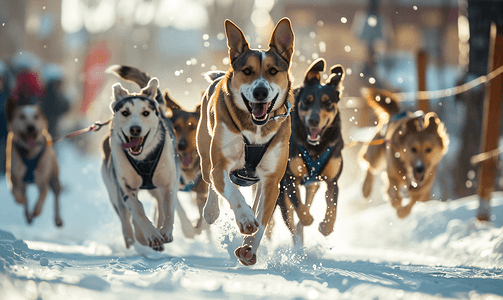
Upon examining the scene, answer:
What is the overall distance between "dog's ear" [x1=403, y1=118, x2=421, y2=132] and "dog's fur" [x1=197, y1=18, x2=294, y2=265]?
2.40 metres

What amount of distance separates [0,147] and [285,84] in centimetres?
940

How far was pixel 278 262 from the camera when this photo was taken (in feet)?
11.8

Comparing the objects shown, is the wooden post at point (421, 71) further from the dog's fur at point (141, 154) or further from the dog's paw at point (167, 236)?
the dog's paw at point (167, 236)

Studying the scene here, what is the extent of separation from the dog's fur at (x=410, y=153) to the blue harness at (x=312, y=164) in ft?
5.09

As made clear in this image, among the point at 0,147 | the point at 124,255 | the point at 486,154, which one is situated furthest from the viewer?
the point at 0,147

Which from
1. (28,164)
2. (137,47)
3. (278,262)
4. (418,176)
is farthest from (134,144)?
(137,47)

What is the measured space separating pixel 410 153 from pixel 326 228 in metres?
1.65

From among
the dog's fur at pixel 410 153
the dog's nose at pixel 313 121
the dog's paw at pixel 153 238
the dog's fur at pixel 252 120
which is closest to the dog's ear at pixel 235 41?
the dog's fur at pixel 252 120

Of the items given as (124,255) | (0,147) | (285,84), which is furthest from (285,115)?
(0,147)

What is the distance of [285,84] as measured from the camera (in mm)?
3111

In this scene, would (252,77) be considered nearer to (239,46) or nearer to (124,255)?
(239,46)

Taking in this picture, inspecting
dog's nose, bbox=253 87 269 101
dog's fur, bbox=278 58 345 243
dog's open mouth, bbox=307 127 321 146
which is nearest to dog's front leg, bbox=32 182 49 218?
dog's fur, bbox=278 58 345 243

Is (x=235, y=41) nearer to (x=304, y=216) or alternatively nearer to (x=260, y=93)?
(x=260, y=93)

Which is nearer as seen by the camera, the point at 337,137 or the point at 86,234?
the point at 337,137
